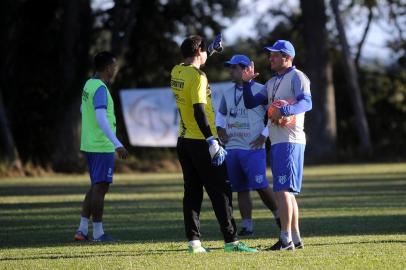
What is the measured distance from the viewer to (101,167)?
40.1ft

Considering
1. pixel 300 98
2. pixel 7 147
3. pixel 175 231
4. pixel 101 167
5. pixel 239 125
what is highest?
pixel 300 98

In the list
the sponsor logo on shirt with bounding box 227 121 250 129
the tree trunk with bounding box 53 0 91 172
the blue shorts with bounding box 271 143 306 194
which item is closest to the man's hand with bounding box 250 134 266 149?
the sponsor logo on shirt with bounding box 227 121 250 129

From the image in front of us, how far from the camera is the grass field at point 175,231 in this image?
9.66 m

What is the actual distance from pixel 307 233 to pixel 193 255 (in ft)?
9.09

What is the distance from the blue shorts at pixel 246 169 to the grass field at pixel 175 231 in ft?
2.08

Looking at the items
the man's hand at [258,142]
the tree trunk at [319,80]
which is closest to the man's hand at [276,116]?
the man's hand at [258,142]

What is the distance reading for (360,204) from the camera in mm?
17594

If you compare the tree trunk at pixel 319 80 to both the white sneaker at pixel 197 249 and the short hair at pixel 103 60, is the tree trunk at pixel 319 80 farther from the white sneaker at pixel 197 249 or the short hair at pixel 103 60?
the white sneaker at pixel 197 249

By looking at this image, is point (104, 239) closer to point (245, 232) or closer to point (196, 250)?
point (245, 232)

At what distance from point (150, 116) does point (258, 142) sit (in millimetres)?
27761

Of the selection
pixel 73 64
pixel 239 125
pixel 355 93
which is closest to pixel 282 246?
pixel 239 125

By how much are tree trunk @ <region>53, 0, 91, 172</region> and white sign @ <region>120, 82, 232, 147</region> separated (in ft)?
14.2

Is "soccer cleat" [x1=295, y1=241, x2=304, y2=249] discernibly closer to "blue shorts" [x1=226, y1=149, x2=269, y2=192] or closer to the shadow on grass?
the shadow on grass

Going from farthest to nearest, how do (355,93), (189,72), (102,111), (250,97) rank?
1. (355,93)
2. (102,111)
3. (250,97)
4. (189,72)
